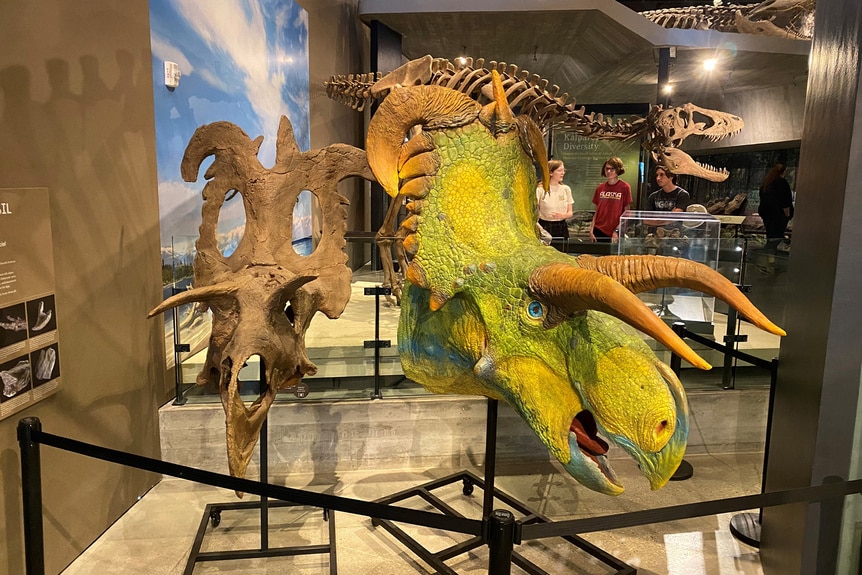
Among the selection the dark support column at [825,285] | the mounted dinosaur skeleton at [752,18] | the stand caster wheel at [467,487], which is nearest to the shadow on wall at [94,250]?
the stand caster wheel at [467,487]

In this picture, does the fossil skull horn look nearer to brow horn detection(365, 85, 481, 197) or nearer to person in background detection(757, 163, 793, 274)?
brow horn detection(365, 85, 481, 197)

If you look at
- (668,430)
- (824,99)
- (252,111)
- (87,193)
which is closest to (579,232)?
(252,111)

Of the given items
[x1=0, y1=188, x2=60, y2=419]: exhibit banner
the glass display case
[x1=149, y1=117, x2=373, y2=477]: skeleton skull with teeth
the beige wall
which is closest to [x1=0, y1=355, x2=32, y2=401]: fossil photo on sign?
[x1=0, y1=188, x2=60, y2=419]: exhibit banner

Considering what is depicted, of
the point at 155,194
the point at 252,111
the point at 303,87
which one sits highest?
the point at 303,87

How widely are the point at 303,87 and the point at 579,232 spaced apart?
379 cm

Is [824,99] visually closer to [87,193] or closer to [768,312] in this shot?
[768,312]

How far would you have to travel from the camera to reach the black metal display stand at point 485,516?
288 cm

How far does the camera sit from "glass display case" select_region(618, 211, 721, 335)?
477 cm

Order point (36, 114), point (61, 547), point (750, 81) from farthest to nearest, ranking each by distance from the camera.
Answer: point (750, 81) → point (61, 547) → point (36, 114)

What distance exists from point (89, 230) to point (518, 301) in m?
2.41

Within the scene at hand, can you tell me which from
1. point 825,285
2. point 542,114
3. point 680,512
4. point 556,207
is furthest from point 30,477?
point 556,207

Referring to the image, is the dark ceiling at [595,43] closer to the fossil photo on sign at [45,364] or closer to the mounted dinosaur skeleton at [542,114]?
the mounted dinosaur skeleton at [542,114]

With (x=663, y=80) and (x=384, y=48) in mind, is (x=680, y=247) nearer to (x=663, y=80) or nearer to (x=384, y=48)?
(x=663, y=80)

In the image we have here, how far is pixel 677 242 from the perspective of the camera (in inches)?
188
